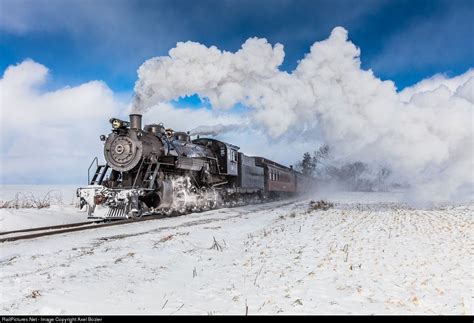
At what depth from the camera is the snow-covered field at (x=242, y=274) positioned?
3.98 metres

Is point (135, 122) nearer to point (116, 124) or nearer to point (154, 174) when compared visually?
point (116, 124)

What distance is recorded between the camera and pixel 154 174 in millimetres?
13945

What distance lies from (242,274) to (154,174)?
30.1 ft

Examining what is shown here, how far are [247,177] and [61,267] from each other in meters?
18.0

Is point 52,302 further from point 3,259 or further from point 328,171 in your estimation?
point 328,171

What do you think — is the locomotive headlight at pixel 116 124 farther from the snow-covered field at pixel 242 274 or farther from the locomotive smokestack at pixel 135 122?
the snow-covered field at pixel 242 274

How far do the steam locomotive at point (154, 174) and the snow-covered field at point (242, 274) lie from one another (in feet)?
14.0

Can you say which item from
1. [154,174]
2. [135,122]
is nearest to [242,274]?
[154,174]

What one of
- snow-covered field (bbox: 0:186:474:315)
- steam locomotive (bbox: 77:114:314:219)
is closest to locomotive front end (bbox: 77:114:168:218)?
steam locomotive (bbox: 77:114:314:219)

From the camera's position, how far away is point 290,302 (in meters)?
4.04

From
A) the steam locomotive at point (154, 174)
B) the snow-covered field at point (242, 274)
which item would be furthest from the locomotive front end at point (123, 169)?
the snow-covered field at point (242, 274)

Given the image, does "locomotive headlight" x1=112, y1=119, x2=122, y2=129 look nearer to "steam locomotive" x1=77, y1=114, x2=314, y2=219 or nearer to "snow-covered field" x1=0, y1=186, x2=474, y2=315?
"steam locomotive" x1=77, y1=114, x2=314, y2=219

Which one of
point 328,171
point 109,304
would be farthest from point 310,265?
point 328,171

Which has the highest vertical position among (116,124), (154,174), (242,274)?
(116,124)
